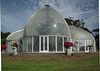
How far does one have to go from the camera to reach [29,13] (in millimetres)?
5316

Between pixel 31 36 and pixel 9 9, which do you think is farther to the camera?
pixel 31 36

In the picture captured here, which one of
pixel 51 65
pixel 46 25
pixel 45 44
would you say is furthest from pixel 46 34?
pixel 51 65

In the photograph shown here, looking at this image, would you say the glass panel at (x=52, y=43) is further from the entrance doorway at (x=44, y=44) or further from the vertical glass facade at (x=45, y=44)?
the entrance doorway at (x=44, y=44)

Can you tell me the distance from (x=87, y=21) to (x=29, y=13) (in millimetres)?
2132

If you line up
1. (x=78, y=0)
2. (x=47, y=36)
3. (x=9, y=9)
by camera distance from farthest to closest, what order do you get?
(x=47, y=36), (x=9, y=9), (x=78, y=0)

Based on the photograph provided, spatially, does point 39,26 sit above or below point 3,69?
above

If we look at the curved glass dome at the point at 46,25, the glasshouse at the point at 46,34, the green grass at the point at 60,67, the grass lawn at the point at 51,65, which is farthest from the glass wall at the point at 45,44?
the green grass at the point at 60,67

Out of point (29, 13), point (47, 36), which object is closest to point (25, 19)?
point (29, 13)

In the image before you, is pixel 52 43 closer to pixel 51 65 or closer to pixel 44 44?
pixel 44 44

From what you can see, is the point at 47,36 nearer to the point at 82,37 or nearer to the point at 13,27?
the point at 82,37

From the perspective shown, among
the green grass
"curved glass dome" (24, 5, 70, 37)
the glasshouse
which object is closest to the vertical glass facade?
the glasshouse

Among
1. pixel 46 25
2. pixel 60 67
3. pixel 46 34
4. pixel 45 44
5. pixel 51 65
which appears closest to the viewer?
pixel 60 67

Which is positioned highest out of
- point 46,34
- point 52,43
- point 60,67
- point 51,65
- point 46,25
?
point 46,25

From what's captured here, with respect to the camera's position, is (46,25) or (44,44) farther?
(46,25)
